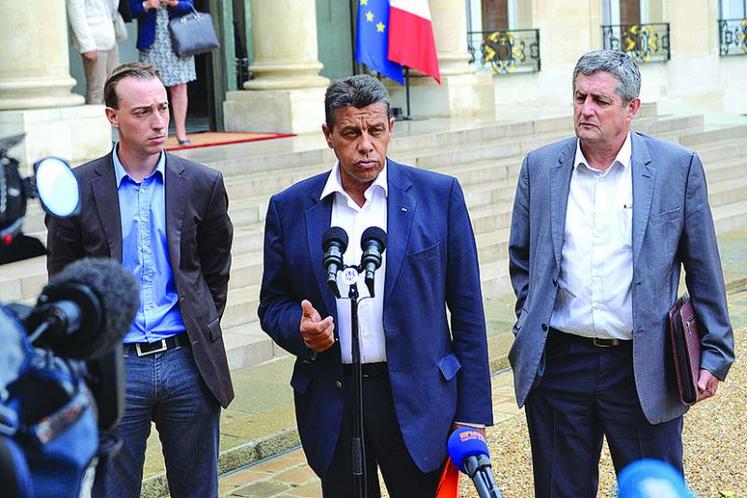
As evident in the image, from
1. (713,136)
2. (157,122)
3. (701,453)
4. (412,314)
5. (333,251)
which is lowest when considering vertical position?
(701,453)

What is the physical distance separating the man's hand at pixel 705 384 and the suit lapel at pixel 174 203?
1.83m

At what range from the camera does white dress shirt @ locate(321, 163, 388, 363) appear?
4.11m

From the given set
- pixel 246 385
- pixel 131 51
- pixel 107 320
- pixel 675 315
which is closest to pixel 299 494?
pixel 246 385

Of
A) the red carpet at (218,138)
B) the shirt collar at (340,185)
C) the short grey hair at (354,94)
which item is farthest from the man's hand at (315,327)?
the red carpet at (218,138)

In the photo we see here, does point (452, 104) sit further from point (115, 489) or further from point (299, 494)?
point (115, 489)

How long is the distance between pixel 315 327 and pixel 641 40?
65.8 feet

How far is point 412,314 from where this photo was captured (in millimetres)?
4090

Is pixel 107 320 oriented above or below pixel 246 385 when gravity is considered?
above

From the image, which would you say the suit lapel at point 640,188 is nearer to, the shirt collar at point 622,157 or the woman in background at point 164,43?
the shirt collar at point 622,157

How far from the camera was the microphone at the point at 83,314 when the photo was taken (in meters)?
2.05

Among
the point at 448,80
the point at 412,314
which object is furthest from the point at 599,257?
→ the point at 448,80

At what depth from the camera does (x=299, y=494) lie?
20.4 ft

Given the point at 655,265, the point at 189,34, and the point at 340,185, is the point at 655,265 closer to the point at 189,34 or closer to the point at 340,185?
the point at 340,185

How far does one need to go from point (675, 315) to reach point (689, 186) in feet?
1.47
